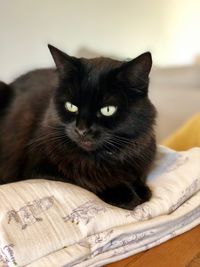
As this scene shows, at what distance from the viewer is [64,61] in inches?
38.9

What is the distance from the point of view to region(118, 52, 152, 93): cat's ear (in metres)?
0.94

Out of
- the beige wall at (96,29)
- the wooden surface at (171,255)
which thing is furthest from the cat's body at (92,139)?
the beige wall at (96,29)

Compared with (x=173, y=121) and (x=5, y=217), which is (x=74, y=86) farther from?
(x=173, y=121)

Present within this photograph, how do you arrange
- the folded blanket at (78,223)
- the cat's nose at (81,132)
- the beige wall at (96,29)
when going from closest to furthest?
1. the folded blanket at (78,223)
2. the cat's nose at (81,132)
3. the beige wall at (96,29)

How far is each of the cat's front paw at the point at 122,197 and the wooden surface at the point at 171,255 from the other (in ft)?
0.43

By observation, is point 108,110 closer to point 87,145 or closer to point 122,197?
point 87,145

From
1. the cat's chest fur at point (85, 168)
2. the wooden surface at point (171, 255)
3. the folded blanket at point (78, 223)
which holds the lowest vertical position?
the wooden surface at point (171, 255)

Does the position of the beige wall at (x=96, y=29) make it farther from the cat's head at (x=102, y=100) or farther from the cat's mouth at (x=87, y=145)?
the cat's mouth at (x=87, y=145)

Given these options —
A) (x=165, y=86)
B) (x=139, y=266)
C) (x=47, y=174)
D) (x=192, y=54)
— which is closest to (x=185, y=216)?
(x=139, y=266)

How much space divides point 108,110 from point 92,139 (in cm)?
8

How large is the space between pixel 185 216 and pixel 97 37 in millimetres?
1081

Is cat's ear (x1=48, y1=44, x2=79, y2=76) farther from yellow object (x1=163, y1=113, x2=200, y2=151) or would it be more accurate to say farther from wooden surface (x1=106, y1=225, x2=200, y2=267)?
yellow object (x1=163, y1=113, x2=200, y2=151)

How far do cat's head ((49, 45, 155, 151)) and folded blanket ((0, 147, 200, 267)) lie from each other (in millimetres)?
154

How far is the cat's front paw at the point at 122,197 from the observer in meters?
1.01
